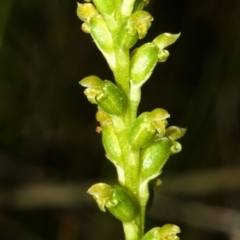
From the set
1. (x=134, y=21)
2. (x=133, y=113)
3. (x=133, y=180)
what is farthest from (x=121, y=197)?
(x=134, y=21)

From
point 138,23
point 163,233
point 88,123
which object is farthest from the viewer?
point 88,123

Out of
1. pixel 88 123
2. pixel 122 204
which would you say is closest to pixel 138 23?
pixel 122 204

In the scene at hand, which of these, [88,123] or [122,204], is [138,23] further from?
[88,123]

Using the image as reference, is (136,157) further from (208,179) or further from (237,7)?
(237,7)

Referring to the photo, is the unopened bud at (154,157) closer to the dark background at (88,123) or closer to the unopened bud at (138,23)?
the unopened bud at (138,23)

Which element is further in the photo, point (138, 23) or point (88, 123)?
point (88, 123)

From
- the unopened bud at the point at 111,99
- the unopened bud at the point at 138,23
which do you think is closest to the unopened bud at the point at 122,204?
the unopened bud at the point at 111,99

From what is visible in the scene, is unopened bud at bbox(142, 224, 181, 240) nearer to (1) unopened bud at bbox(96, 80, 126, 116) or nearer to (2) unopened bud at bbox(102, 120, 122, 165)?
(2) unopened bud at bbox(102, 120, 122, 165)

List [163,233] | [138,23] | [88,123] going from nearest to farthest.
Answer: [138,23], [163,233], [88,123]
